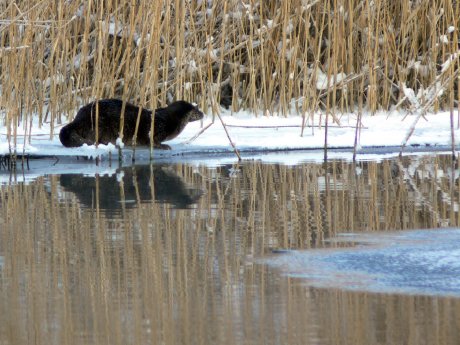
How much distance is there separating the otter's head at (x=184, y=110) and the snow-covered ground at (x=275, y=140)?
19cm

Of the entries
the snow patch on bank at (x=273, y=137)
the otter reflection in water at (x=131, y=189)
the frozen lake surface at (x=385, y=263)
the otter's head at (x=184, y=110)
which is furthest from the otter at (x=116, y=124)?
the frozen lake surface at (x=385, y=263)

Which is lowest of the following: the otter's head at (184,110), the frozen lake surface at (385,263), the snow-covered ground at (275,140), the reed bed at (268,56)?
the frozen lake surface at (385,263)

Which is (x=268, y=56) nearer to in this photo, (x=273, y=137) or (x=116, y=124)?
(x=273, y=137)

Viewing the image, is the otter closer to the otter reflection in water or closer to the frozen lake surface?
the otter reflection in water

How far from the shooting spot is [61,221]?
5.53 metres

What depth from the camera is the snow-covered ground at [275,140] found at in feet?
29.2

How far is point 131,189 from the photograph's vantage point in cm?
693

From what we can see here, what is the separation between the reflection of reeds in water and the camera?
3.31 metres

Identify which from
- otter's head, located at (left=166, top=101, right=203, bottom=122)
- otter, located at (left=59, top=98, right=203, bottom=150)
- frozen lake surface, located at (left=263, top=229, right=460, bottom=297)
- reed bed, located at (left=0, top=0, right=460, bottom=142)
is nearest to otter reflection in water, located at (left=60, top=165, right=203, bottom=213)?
otter, located at (left=59, top=98, right=203, bottom=150)

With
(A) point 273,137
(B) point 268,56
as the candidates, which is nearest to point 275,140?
(A) point 273,137

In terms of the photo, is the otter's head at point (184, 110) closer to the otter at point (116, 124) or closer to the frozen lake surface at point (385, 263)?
the otter at point (116, 124)

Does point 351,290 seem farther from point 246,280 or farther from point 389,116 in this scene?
point 389,116

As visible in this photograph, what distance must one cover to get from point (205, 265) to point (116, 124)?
4889 mm

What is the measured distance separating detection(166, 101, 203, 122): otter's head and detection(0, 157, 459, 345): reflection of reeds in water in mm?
2235
